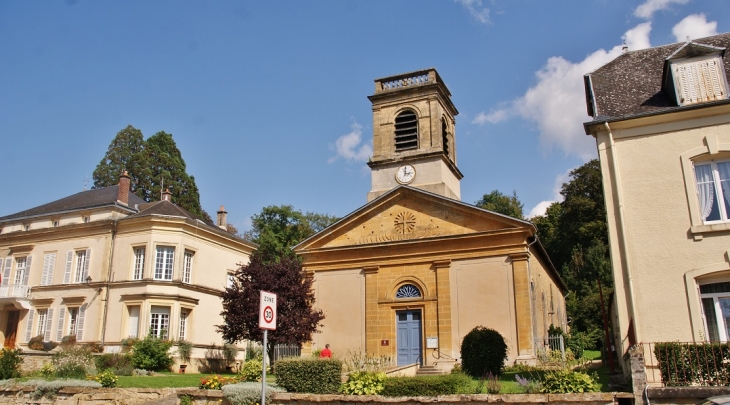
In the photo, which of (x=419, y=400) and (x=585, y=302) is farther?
(x=585, y=302)

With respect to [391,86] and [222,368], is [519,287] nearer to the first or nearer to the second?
[391,86]

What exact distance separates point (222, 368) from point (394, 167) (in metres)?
13.4

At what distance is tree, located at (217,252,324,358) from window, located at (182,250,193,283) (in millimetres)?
7862

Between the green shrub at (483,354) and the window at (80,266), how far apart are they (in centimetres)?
2060

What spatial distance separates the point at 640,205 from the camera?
13.4 m

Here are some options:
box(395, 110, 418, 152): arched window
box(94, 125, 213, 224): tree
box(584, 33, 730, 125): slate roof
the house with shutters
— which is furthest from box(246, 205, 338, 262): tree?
box(584, 33, 730, 125): slate roof

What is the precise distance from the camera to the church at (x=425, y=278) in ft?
70.4

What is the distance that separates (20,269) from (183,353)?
38.8 ft

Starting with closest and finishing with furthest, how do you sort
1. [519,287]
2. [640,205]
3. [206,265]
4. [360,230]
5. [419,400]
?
[419,400] < [640,205] < [519,287] < [360,230] < [206,265]

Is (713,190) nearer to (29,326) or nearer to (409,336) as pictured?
(409,336)

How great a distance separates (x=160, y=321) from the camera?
2739cm

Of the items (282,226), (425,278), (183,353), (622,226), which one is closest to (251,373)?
(425,278)

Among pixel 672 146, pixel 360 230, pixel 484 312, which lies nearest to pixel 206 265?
pixel 360 230

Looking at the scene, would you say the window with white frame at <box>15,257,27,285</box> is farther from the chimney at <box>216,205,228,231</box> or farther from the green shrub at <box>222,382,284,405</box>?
the green shrub at <box>222,382,284,405</box>
